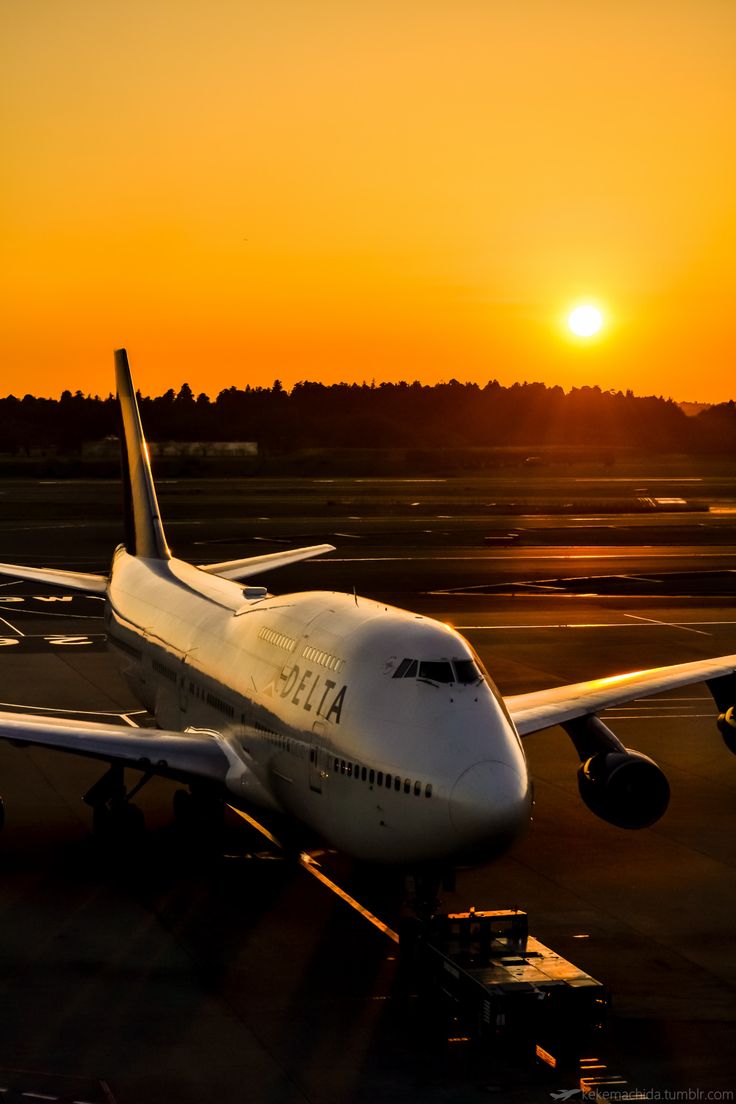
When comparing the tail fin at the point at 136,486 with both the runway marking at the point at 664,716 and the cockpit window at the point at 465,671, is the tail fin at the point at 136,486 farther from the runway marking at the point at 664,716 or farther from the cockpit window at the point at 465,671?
the cockpit window at the point at 465,671

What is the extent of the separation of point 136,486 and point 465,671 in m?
21.7

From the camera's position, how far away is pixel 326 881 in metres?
27.1

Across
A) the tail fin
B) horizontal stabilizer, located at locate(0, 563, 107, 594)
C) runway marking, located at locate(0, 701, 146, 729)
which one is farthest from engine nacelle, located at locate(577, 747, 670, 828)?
horizontal stabilizer, located at locate(0, 563, 107, 594)

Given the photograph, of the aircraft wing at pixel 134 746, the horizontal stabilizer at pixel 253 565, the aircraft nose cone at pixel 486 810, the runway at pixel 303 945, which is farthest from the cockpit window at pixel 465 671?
the horizontal stabilizer at pixel 253 565

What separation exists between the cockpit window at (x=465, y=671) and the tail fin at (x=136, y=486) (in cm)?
1894

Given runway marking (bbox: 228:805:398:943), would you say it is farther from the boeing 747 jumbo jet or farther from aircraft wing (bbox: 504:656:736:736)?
aircraft wing (bbox: 504:656:736:736)

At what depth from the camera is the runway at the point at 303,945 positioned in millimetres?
19125

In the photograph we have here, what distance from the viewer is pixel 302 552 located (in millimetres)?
45406

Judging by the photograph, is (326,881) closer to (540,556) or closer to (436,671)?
(436,671)

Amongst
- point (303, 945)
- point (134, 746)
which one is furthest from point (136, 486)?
point (303, 945)

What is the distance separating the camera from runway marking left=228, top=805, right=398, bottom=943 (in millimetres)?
24594

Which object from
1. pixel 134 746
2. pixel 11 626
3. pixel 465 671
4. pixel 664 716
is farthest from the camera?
pixel 11 626

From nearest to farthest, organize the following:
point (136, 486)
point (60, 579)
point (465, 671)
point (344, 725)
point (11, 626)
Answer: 1. point (465, 671)
2. point (344, 725)
3. point (60, 579)
4. point (136, 486)
5. point (11, 626)

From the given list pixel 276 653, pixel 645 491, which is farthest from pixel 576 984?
pixel 645 491
